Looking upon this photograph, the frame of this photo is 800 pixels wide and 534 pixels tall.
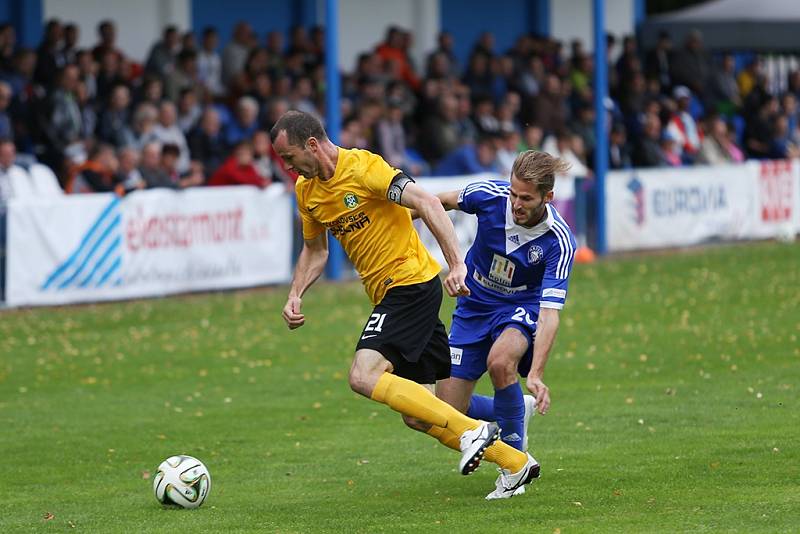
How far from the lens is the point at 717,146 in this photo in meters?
25.3

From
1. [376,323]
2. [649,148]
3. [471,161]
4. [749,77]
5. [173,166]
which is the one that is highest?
[376,323]

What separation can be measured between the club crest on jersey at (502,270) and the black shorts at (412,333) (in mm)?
342

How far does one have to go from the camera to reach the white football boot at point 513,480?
7.40 m

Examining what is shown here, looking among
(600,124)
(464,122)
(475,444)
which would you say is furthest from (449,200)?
(464,122)

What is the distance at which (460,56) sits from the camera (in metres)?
27.5

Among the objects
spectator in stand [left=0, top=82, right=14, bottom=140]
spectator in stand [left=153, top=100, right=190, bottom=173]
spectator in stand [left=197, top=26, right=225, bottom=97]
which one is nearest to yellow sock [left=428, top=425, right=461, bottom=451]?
spectator in stand [left=0, top=82, right=14, bottom=140]

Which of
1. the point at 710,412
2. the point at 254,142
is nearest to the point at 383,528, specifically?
the point at 710,412

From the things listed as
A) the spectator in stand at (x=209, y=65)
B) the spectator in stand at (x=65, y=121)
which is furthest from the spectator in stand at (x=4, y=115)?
the spectator in stand at (x=209, y=65)

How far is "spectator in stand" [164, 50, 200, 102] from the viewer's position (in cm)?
2006

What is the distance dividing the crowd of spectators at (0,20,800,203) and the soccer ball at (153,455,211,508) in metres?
8.64

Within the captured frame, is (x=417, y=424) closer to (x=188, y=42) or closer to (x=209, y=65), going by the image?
(x=188, y=42)

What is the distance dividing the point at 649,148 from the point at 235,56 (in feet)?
20.9

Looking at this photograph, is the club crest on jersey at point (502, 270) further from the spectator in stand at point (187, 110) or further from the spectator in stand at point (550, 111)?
the spectator in stand at point (550, 111)

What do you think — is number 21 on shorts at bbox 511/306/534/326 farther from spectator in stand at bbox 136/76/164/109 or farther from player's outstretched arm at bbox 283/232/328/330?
spectator in stand at bbox 136/76/164/109
